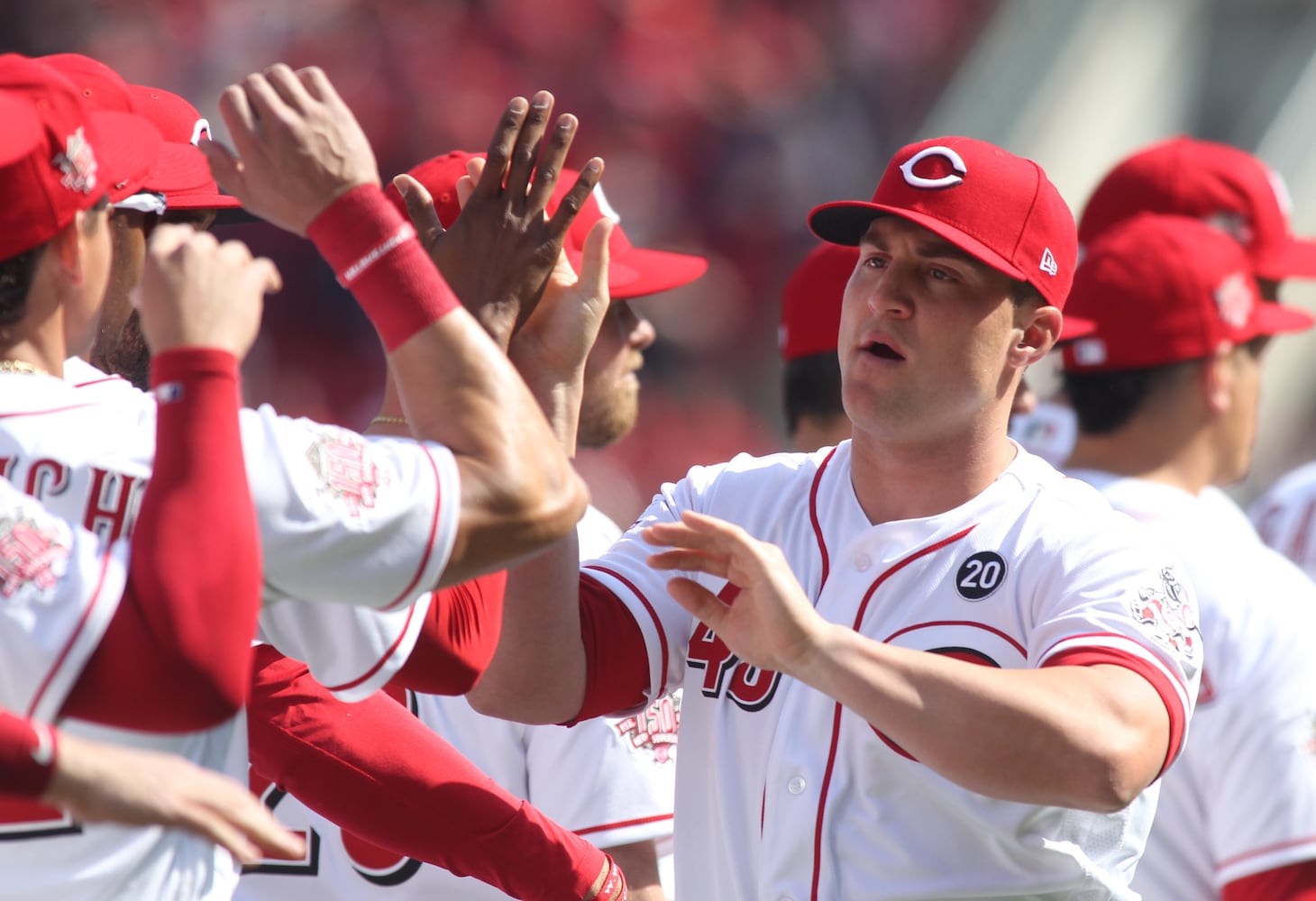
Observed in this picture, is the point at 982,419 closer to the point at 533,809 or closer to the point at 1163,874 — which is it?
the point at 533,809

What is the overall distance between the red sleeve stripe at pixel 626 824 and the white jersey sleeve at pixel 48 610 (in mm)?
1225

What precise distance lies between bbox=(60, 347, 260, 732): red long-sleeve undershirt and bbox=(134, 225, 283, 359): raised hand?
0.06 feet

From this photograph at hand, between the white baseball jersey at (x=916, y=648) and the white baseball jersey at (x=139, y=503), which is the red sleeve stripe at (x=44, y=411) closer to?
the white baseball jersey at (x=139, y=503)

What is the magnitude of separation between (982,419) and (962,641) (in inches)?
13.8

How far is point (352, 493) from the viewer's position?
1.46 m

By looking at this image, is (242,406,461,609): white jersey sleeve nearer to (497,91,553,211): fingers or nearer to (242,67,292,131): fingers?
(242,67,292,131): fingers

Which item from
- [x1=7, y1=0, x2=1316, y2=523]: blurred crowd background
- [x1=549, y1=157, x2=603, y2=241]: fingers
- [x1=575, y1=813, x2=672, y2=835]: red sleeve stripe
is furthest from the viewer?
[x1=7, y1=0, x2=1316, y2=523]: blurred crowd background

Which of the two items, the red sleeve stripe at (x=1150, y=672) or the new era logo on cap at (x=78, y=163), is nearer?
the new era logo on cap at (x=78, y=163)

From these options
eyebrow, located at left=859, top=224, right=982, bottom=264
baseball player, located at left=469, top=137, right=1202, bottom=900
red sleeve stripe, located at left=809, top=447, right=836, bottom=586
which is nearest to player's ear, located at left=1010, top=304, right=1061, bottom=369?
baseball player, located at left=469, top=137, right=1202, bottom=900

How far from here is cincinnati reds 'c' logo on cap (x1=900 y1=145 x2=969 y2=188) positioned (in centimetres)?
215

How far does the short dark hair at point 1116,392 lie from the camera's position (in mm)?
3275

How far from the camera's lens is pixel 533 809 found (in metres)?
2.15

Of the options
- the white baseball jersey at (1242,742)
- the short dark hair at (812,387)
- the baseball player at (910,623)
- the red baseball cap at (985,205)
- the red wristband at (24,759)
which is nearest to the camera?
the red wristband at (24,759)

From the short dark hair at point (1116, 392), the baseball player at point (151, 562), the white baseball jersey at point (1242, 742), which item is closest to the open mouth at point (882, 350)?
the white baseball jersey at point (1242, 742)
